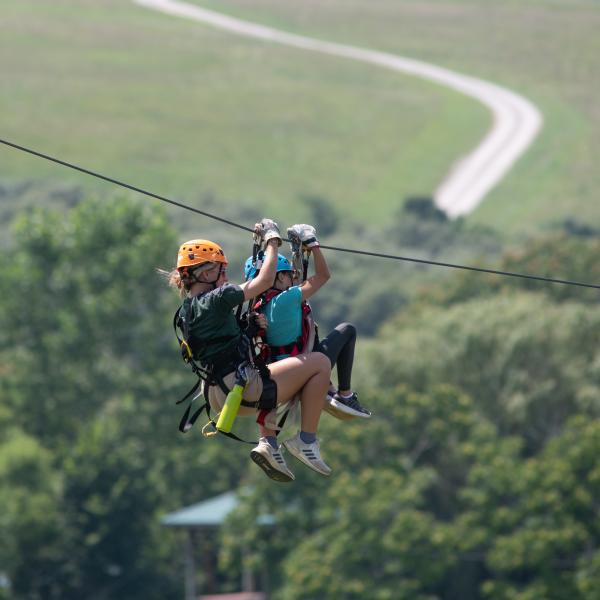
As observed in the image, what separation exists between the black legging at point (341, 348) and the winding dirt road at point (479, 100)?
5064 inches

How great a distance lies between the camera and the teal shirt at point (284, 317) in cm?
1462

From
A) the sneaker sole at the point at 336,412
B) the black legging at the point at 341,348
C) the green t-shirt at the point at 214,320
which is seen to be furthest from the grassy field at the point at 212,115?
the green t-shirt at the point at 214,320

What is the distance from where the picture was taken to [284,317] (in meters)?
14.7

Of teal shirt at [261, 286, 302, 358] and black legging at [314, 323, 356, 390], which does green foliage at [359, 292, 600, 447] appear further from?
teal shirt at [261, 286, 302, 358]

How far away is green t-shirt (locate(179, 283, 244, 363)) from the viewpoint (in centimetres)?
1391

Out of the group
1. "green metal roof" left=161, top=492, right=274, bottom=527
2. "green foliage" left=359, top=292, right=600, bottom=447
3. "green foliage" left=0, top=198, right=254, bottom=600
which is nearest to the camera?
"green foliage" left=359, top=292, right=600, bottom=447

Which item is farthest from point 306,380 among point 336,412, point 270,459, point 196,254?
point 196,254

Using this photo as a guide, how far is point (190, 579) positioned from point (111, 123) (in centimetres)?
10709

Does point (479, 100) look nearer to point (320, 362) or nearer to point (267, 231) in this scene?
Result: point (320, 362)

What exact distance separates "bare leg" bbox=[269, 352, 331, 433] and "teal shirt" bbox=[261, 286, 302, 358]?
211 millimetres

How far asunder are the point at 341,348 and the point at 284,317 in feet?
2.75

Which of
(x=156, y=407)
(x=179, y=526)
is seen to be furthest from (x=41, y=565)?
(x=156, y=407)

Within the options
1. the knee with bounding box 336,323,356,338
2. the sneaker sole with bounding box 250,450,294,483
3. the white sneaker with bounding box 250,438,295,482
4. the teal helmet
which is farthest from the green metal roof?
the teal helmet

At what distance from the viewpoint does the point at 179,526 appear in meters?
60.6
